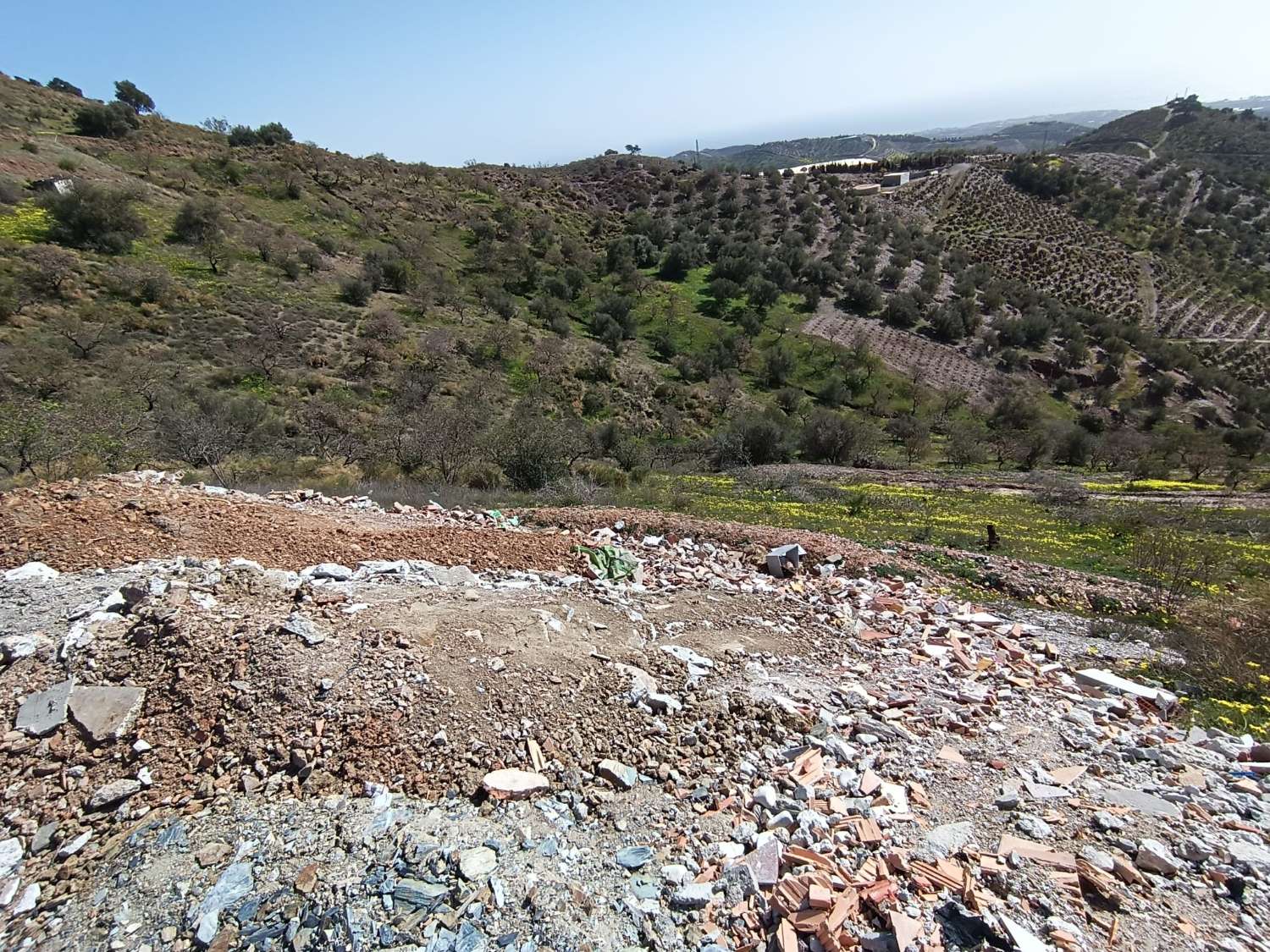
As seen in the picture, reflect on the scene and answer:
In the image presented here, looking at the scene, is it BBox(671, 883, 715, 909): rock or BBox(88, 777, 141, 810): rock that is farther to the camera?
BBox(88, 777, 141, 810): rock

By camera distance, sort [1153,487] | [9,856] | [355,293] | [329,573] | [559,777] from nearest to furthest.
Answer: [9,856], [559,777], [329,573], [1153,487], [355,293]

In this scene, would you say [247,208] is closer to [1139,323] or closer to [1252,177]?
[1139,323]

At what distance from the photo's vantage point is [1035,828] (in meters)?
4.29

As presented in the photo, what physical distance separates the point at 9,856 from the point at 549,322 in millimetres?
35325

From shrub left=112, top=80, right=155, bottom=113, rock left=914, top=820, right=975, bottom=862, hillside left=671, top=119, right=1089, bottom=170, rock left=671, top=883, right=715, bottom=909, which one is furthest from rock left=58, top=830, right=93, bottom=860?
hillside left=671, top=119, right=1089, bottom=170

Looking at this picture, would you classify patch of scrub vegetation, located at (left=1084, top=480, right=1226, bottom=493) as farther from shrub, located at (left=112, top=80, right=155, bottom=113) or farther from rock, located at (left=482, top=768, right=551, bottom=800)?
shrub, located at (left=112, top=80, right=155, bottom=113)

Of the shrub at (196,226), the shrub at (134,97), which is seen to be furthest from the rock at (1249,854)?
the shrub at (134,97)

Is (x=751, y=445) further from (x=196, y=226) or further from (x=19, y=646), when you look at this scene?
(x=196, y=226)

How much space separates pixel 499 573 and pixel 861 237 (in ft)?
206

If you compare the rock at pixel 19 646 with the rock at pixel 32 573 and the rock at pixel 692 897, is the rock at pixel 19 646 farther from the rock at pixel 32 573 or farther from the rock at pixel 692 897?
the rock at pixel 692 897

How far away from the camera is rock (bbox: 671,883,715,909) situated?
3.77 meters

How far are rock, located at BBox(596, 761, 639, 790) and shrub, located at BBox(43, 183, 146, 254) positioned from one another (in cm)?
3561

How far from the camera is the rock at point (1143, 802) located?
4.45 m

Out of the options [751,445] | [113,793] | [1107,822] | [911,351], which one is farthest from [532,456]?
[911,351]
